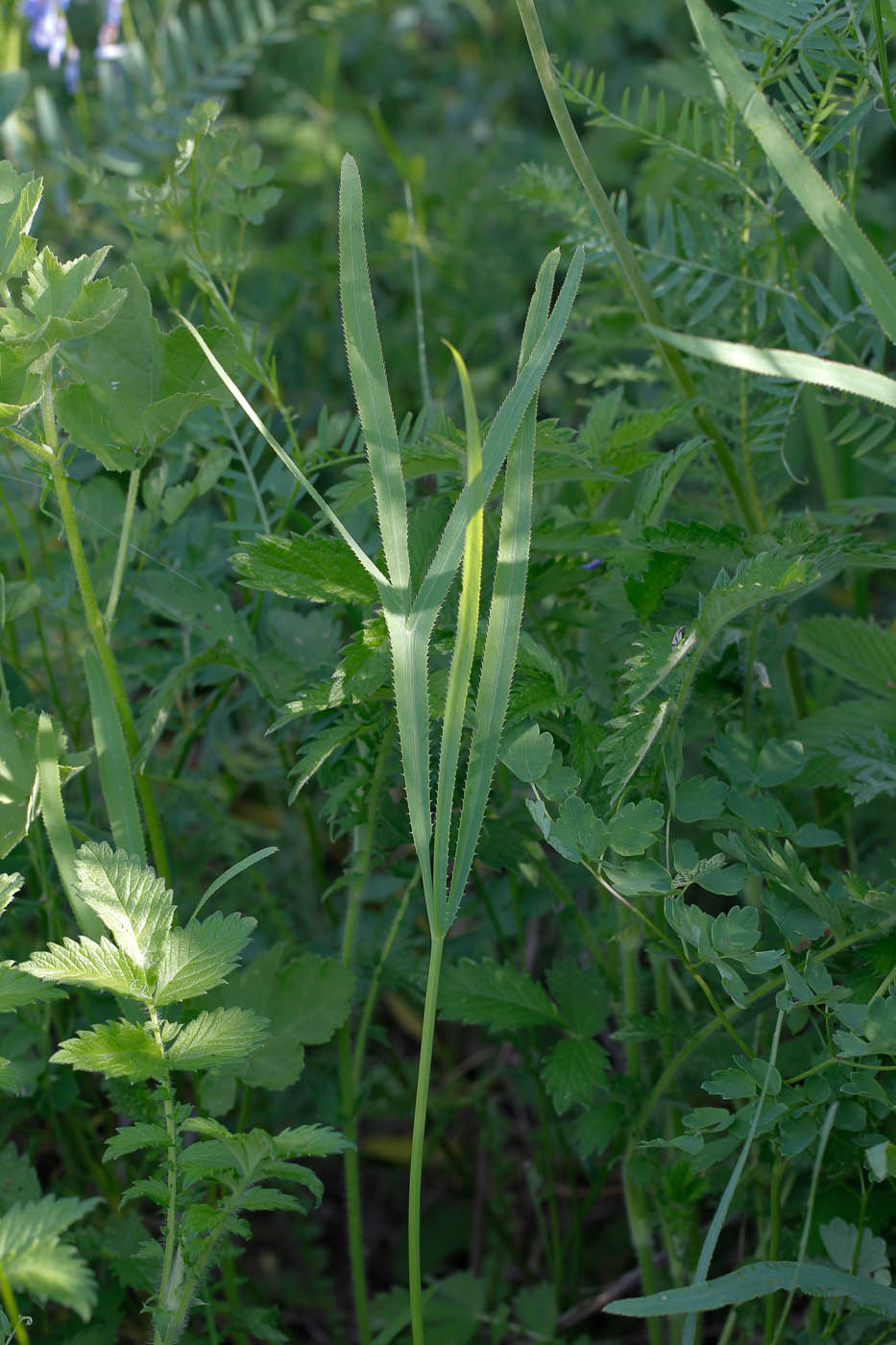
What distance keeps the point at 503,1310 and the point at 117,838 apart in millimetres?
602

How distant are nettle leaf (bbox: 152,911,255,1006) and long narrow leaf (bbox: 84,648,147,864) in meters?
0.13

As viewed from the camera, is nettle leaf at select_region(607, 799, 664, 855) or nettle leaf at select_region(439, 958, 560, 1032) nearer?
nettle leaf at select_region(607, 799, 664, 855)

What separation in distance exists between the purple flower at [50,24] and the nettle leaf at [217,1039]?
1.48 meters

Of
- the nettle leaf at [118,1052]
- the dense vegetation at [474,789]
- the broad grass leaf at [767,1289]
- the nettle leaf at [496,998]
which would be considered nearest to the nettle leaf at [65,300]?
the dense vegetation at [474,789]

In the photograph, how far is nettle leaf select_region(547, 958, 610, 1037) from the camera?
3.45 feet

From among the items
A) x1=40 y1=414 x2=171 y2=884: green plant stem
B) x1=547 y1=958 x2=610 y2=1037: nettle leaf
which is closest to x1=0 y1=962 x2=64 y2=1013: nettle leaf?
x1=40 y1=414 x2=171 y2=884: green plant stem

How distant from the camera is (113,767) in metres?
0.97

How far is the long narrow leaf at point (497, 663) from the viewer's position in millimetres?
863

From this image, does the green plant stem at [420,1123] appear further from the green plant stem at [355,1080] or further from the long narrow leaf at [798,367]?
the long narrow leaf at [798,367]

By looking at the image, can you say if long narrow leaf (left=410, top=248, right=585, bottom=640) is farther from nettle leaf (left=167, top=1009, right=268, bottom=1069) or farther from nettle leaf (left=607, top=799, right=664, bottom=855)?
nettle leaf (left=167, top=1009, right=268, bottom=1069)

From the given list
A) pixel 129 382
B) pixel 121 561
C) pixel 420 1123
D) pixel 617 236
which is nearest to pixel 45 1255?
pixel 420 1123

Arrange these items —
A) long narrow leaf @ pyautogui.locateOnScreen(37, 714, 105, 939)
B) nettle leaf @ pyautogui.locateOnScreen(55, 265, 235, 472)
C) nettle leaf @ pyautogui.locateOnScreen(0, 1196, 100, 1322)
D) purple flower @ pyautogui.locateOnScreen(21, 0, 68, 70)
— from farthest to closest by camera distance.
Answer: purple flower @ pyautogui.locateOnScreen(21, 0, 68, 70) → nettle leaf @ pyautogui.locateOnScreen(55, 265, 235, 472) → long narrow leaf @ pyautogui.locateOnScreen(37, 714, 105, 939) → nettle leaf @ pyautogui.locateOnScreen(0, 1196, 100, 1322)

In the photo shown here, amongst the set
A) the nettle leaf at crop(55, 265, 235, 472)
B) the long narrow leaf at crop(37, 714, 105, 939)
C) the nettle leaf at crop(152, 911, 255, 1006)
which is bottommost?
the nettle leaf at crop(152, 911, 255, 1006)

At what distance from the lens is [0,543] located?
1.40 meters
